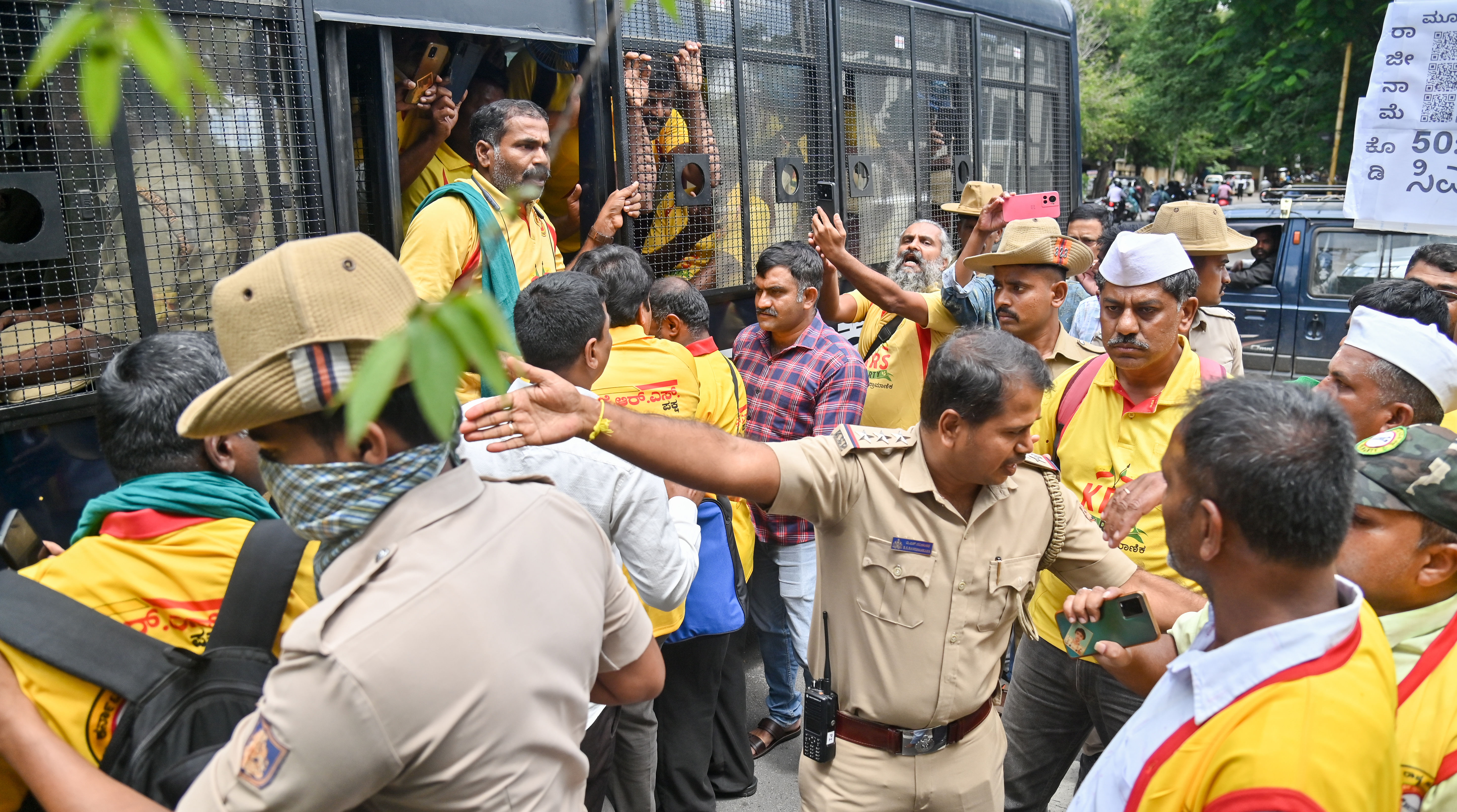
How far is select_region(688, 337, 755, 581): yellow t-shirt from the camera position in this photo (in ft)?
12.2

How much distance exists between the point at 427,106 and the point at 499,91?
677mm

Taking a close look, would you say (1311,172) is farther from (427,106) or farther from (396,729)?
(396,729)

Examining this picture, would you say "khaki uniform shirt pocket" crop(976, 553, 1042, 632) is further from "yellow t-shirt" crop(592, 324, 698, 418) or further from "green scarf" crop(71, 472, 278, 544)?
"green scarf" crop(71, 472, 278, 544)

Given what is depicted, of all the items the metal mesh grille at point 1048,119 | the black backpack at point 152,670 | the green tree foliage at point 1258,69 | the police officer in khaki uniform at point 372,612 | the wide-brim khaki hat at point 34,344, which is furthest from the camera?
the green tree foliage at point 1258,69

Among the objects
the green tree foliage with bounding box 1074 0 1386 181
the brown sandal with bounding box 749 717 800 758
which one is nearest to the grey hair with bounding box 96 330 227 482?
the brown sandal with bounding box 749 717 800 758

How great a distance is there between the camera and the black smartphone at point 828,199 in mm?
5711

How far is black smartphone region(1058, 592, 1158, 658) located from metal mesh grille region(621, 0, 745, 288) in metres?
3.14

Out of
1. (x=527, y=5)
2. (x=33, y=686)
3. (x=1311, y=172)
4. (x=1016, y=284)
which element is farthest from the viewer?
(x=1311, y=172)

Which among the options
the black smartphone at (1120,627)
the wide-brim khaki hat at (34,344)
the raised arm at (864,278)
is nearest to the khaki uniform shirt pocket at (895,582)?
the black smartphone at (1120,627)

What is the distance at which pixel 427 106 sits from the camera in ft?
14.5

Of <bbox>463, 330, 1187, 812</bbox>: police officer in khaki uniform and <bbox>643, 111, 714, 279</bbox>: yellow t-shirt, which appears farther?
<bbox>643, 111, 714, 279</bbox>: yellow t-shirt

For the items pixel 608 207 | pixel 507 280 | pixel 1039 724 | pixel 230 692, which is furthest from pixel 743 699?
pixel 230 692

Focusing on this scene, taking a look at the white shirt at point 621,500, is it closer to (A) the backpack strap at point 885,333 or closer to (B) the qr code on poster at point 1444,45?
(A) the backpack strap at point 885,333

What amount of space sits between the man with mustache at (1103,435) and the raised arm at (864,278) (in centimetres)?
105
